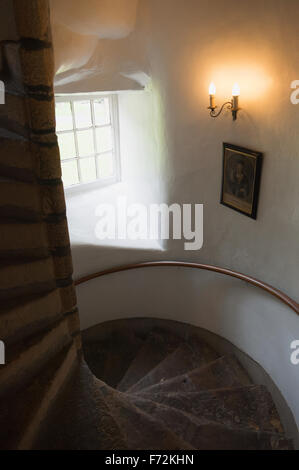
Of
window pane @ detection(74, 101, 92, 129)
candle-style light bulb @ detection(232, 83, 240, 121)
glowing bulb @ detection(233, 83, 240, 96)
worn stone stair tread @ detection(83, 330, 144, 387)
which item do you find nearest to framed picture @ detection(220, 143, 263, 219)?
candle-style light bulb @ detection(232, 83, 240, 121)

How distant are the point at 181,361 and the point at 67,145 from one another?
2492mm

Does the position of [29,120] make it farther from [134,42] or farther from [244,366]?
[244,366]

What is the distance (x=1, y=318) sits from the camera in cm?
169

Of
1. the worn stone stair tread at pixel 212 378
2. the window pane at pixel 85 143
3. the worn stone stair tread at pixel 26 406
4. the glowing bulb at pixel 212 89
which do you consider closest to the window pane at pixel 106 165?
the window pane at pixel 85 143

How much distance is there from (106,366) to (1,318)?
226 centimetres

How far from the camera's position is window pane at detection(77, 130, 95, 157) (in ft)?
11.7

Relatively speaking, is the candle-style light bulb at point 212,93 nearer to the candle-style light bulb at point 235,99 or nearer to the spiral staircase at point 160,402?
the candle-style light bulb at point 235,99

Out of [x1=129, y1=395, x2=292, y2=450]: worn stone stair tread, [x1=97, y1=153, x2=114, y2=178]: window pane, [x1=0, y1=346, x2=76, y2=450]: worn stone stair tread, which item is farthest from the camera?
[x1=97, y1=153, x2=114, y2=178]: window pane

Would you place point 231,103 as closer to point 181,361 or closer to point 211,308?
point 211,308

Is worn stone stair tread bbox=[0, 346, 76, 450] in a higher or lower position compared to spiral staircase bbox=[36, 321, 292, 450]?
higher

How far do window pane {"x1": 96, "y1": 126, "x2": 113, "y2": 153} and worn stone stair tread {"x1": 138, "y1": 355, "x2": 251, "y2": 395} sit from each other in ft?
7.90

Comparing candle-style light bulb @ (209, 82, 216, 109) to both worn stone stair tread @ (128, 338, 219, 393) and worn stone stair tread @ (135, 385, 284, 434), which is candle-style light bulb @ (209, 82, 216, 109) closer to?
worn stone stair tread @ (135, 385, 284, 434)
